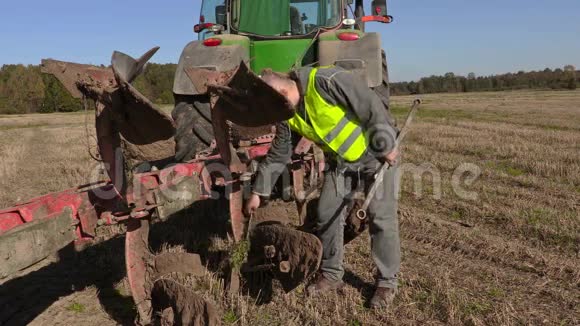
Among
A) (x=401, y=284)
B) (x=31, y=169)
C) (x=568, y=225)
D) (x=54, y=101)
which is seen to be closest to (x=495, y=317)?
(x=401, y=284)

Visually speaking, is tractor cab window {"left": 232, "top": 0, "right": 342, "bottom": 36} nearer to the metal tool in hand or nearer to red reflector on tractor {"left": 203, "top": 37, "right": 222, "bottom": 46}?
red reflector on tractor {"left": 203, "top": 37, "right": 222, "bottom": 46}

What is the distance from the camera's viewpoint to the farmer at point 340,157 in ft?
9.30

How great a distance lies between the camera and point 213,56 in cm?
467

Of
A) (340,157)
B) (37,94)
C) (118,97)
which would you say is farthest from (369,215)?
(37,94)

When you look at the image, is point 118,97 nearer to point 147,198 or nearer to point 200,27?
point 147,198

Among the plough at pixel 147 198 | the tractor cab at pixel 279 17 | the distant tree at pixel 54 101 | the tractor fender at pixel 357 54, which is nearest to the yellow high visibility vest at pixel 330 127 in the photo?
the plough at pixel 147 198

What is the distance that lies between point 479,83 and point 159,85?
3697 centimetres

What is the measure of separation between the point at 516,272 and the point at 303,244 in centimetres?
169

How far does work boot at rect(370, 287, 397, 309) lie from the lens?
3.10 meters

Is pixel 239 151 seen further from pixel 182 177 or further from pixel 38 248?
pixel 38 248

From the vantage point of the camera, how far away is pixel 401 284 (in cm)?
342

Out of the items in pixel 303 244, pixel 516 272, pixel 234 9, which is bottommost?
pixel 516 272

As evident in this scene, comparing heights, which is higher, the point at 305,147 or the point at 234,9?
the point at 234,9

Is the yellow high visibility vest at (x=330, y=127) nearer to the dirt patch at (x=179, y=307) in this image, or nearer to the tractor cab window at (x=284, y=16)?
the dirt patch at (x=179, y=307)
